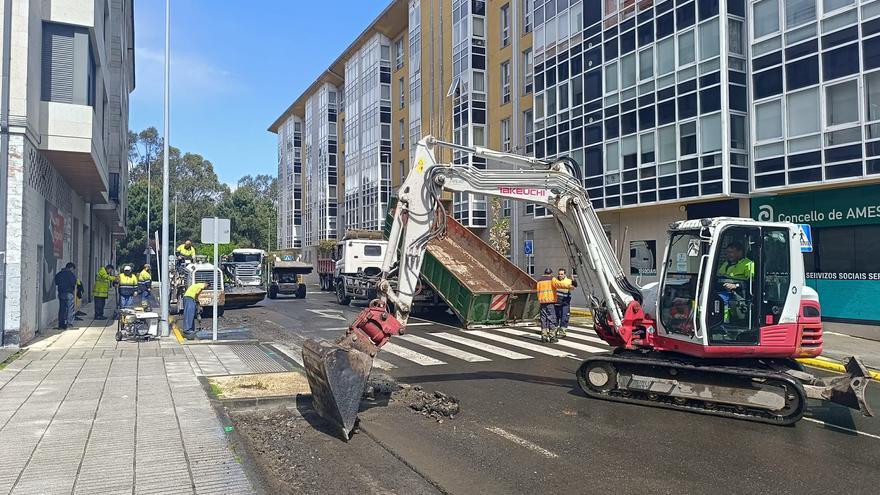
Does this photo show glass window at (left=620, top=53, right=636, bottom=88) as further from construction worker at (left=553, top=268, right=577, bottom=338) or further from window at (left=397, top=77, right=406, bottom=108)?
window at (left=397, top=77, right=406, bottom=108)

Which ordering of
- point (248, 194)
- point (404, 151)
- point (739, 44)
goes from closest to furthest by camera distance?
point (739, 44) → point (404, 151) → point (248, 194)

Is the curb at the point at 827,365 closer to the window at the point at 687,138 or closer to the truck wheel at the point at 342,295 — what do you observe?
the window at the point at 687,138

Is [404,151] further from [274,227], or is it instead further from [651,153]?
[274,227]

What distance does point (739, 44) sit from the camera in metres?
Result: 19.4

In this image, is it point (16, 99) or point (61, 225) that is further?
point (61, 225)

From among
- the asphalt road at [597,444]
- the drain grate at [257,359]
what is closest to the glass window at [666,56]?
the asphalt road at [597,444]

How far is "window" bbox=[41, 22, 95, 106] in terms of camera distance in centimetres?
1423

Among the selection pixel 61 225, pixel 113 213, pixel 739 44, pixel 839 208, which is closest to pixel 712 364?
pixel 839 208

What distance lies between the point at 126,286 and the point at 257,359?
7284mm

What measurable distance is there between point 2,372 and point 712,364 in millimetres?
10779

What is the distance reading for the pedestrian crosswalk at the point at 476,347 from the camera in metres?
11.9

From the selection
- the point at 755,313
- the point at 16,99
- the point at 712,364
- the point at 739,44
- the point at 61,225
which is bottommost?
the point at 712,364

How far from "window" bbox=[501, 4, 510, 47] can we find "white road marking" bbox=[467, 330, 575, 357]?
70.3 ft

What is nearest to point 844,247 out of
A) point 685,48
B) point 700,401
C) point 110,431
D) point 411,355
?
point 685,48
